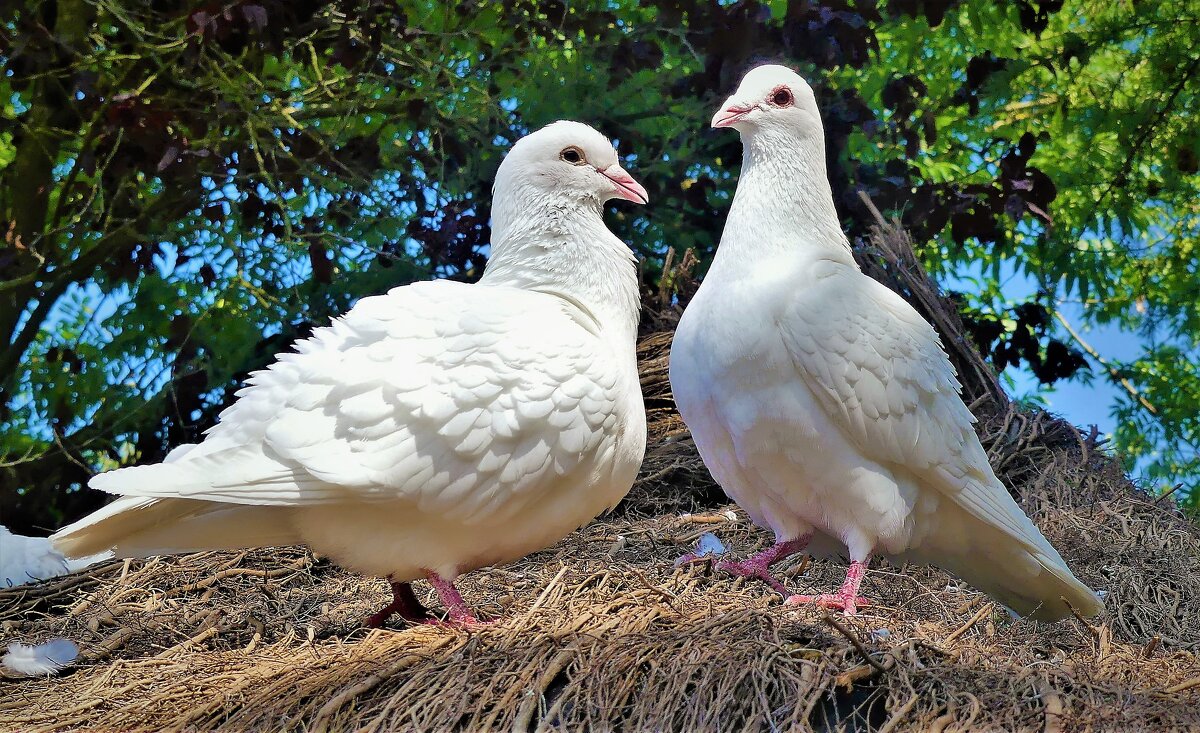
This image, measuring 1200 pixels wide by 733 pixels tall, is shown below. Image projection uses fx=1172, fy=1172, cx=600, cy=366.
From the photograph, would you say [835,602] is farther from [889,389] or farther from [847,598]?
[889,389]

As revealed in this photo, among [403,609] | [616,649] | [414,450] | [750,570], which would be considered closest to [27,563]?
[403,609]

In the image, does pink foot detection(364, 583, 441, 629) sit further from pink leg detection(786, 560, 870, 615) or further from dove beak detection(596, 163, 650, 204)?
dove beak detection(596, 163, 650, 204)

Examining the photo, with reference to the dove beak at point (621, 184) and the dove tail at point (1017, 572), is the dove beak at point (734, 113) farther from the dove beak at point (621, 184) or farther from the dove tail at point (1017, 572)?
the dove tail at point (1017, 572)

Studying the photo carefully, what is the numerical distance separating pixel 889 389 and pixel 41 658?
100 inches

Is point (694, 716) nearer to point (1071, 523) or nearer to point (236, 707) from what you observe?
point (236, 707)

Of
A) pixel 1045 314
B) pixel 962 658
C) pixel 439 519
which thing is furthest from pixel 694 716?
pixel 1045 314

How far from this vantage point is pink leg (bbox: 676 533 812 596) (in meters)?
3.47

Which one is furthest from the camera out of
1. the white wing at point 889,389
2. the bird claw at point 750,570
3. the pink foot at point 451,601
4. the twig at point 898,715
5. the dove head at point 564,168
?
the dove head at point 564,168

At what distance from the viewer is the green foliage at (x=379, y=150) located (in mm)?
5605

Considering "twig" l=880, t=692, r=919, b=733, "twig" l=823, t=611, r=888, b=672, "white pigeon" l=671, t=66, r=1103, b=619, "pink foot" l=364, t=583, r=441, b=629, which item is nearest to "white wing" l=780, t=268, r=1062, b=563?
"white pigeon" l=671, t=66, r=1103, b=619

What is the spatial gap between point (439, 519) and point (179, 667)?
2.63 feet

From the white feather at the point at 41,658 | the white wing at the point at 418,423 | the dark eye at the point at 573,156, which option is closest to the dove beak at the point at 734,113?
the dark eye at the point at 573,156

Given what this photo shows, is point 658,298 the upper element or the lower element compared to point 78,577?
upper

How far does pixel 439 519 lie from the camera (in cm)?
304
